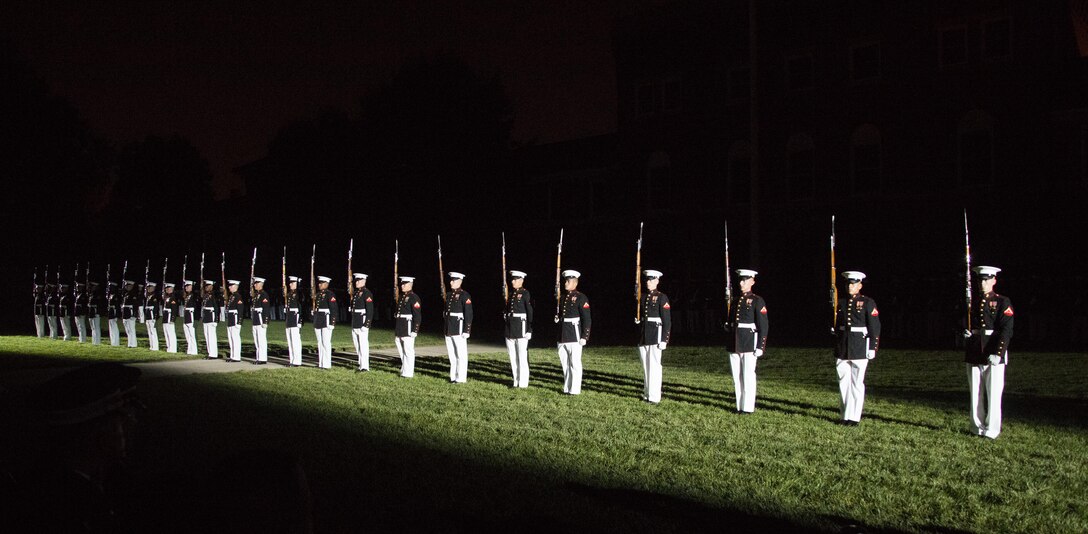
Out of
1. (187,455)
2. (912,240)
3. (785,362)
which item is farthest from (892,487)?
(912,240)

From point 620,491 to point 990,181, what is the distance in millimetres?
26696

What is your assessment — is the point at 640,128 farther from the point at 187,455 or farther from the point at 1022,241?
the point at 187,455

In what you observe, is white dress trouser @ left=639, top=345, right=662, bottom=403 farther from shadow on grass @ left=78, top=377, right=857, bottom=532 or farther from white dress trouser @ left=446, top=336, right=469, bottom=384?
shadow on grass @ left=78, top=377, right=857, bottom=532

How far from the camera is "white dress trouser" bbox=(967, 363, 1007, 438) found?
10.6 metres

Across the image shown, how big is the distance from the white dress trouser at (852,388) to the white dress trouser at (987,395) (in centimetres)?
136

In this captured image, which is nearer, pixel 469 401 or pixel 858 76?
pixel 469 401

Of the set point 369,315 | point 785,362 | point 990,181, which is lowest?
point 785,362

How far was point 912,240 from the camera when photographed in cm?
3070

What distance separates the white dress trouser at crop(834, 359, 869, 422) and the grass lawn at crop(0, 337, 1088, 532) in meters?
0.22

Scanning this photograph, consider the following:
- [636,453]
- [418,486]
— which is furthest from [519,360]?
[418,486]

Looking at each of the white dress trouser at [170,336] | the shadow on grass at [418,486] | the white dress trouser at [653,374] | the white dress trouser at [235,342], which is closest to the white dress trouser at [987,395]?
the white dress trouser at [653,374]

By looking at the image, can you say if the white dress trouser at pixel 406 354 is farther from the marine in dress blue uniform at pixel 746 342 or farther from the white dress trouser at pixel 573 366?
the marine in dress blue uniform at pixel 746 342

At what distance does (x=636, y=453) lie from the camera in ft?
31.7

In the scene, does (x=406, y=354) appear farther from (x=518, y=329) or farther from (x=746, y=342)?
(x=746, y=342)
